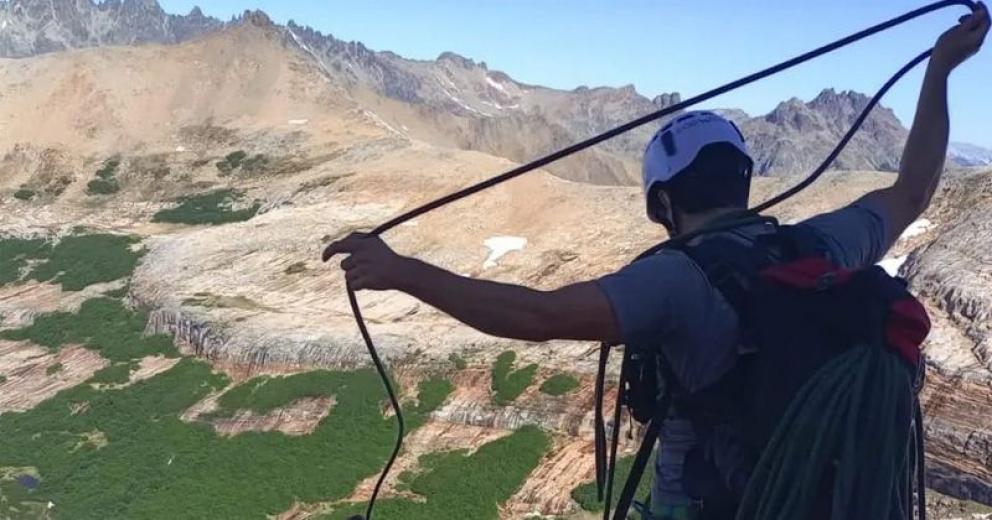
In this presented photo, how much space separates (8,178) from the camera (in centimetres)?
5731

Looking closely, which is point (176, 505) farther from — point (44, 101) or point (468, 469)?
point (44, 101)

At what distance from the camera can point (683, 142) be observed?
12.4 ft

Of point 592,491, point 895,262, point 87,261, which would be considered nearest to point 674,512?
point 592,491

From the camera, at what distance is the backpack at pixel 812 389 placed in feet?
10.5

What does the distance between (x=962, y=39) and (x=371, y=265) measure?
2.95 m

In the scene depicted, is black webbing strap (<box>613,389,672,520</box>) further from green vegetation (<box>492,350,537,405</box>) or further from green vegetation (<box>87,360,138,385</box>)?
green vegetation (<box>87,360,138,385</box>)

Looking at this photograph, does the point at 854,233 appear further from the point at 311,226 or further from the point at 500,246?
the point at 311,226

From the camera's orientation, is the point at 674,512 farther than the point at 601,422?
No

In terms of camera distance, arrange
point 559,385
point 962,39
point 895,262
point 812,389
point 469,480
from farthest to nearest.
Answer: point 895,262
point 559,385
point 469,480
point 962,39
point 812,389

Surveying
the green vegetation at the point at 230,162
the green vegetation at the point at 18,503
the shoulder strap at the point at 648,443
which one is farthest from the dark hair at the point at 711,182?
the green vegetation at the point at 230,162

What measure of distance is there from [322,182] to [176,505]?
82.2 feet

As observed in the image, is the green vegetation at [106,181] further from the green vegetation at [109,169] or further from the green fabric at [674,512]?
the green fabric at [674,512]

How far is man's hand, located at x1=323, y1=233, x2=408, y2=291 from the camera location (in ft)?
11.5

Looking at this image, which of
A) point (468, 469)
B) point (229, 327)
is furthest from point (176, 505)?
point (229, 327)
